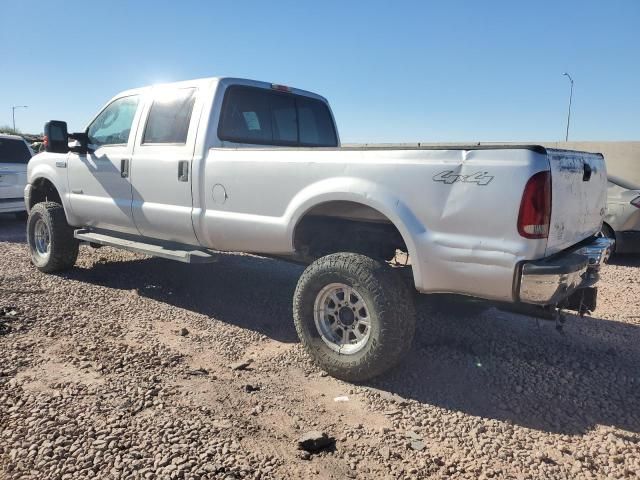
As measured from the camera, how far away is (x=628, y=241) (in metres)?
7.64

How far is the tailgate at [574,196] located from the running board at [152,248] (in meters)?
2.78

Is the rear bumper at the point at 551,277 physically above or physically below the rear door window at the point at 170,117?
below

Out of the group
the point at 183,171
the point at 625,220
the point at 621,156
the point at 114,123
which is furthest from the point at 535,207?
the point at 621,156

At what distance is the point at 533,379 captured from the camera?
3576mm

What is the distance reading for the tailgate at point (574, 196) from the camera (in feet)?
9.63

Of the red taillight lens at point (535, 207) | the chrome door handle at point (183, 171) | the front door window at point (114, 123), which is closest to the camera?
the red taillight lens at point (535, 207)

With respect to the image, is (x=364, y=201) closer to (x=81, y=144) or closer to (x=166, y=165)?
(x=166, y=165)

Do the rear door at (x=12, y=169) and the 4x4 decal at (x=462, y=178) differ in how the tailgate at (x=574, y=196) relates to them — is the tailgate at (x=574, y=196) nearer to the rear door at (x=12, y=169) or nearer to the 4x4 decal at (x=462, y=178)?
the 4x4 decal at (x=462, y=178)

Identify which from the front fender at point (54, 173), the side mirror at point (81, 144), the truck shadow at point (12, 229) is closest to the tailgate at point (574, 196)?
the side mirror at point (81, 144)

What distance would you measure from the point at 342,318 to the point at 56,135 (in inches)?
152

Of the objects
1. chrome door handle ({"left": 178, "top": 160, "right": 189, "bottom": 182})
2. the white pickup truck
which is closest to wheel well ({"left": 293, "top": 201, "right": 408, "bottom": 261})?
the white pickup truck

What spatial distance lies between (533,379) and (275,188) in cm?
227

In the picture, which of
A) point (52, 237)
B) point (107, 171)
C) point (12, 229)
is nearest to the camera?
point (107, 171)

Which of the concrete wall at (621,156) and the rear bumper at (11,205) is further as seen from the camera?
the concrete wall at (621,156)
